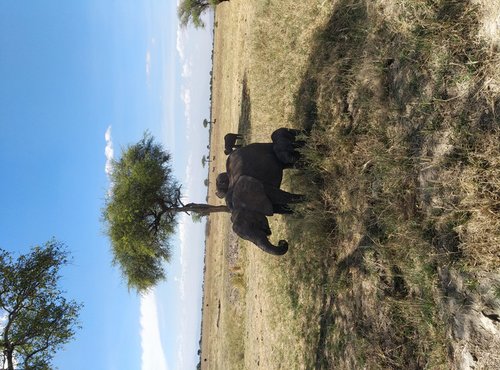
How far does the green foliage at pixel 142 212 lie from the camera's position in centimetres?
1472

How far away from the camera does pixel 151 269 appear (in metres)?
16.7

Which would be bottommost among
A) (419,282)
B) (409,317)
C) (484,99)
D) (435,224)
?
(409,317)

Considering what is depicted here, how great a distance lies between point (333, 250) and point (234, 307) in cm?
1107

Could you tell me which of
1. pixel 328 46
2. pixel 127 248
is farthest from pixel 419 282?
pixel 127 248

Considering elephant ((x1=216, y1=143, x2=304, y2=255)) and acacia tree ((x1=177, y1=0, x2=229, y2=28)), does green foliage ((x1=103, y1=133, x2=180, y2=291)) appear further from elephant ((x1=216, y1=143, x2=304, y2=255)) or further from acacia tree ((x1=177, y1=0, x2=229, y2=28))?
acacia tree ((x1=177, y1=0, x2=229, y2=28))

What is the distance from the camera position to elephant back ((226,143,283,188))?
9367 mm

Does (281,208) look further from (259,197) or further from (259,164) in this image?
(259,164)

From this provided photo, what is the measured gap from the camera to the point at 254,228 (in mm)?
8797

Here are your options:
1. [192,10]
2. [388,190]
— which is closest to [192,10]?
[192,10]

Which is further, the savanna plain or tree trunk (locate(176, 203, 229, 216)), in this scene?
tree trunk (locate(176, 203, 229, 216))

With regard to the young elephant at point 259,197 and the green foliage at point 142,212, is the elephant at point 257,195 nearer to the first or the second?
the young elephant at point 259,197

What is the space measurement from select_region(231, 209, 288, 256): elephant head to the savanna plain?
93cm

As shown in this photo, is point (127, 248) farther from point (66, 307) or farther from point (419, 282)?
point (419, 282)

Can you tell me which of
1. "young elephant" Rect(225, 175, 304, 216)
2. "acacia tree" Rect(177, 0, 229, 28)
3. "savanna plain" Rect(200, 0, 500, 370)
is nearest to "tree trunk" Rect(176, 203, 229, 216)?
"savanna plain" Rect(200, 0, 500, 370)
